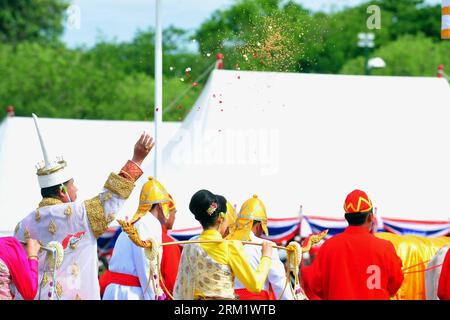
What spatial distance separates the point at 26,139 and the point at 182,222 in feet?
11.6

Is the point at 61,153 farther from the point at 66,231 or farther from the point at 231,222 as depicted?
the point at 66,231

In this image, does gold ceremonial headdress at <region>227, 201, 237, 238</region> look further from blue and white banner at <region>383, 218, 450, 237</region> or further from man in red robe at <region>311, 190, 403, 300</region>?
blue and white banner at <region>383, 218, 450, 237</region>

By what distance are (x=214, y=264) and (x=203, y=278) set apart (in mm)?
94

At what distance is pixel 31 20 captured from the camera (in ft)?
133

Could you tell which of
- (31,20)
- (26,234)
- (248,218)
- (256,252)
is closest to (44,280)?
(26,234)

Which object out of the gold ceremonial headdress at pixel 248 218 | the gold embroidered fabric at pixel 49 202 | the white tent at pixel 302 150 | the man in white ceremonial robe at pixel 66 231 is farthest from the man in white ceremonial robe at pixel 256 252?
the white tent at pixel 302 150

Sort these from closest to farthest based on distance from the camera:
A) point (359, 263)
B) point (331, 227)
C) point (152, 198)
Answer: point (359, 263) → point (152, 198) → point (331, 227)

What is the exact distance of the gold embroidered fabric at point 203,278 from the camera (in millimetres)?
5520

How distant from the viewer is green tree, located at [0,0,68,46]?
130ft

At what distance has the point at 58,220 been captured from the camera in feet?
19.6

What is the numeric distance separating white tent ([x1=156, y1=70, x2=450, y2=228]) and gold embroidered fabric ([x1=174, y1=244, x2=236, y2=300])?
19.2 feet

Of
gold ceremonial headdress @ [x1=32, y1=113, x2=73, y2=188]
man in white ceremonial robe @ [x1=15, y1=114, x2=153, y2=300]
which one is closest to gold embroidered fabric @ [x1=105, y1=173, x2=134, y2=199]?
man in white ceremonial robe @ [x1=15, y1=114, x2=153, y2=300]

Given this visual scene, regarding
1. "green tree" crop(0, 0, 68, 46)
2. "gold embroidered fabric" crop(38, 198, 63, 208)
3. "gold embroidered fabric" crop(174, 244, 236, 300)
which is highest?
"green tree" crop(0, 0, 68, 46)

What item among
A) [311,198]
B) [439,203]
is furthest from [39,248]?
[439,203]
